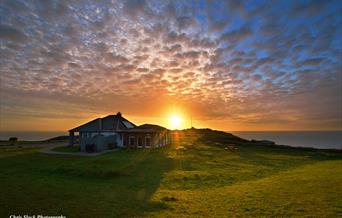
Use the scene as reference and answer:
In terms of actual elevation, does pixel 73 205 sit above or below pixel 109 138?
below

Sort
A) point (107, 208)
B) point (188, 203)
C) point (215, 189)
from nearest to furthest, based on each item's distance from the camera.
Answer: point (107, 208) < point (188, 203) < point (215, 189)

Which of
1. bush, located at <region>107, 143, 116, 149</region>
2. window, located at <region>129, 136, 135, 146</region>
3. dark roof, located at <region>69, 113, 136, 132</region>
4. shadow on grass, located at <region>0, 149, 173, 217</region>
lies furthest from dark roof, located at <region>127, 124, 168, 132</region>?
shadow on grass, located at <region>0, 149, 173, 217</region>

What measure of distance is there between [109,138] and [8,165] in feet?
67.8

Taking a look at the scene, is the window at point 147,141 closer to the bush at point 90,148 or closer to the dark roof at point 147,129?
the dark roof at point 147,129

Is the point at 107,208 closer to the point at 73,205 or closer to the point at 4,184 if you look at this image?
the point at 73,205

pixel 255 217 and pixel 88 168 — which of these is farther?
pixel 88 168

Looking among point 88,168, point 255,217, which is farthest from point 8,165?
point 255,217

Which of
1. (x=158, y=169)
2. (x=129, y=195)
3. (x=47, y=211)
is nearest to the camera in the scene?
(x=47, y=211)

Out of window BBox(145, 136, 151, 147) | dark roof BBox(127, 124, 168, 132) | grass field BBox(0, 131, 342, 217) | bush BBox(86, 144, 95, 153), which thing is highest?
dark roof BBox(127, 124, 168, 132)

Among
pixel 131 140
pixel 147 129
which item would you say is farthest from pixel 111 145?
pixel 147 129

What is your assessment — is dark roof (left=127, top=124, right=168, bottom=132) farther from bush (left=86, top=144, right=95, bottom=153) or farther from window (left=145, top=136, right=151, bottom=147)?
bush (left=86, top=144, right=95, bottom=153)

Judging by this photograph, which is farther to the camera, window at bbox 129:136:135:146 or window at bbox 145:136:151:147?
window at bbox 129:136:135:146

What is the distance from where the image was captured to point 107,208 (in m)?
11.0

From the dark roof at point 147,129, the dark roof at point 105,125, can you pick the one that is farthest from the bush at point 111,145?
the dark roof at point 147,129
